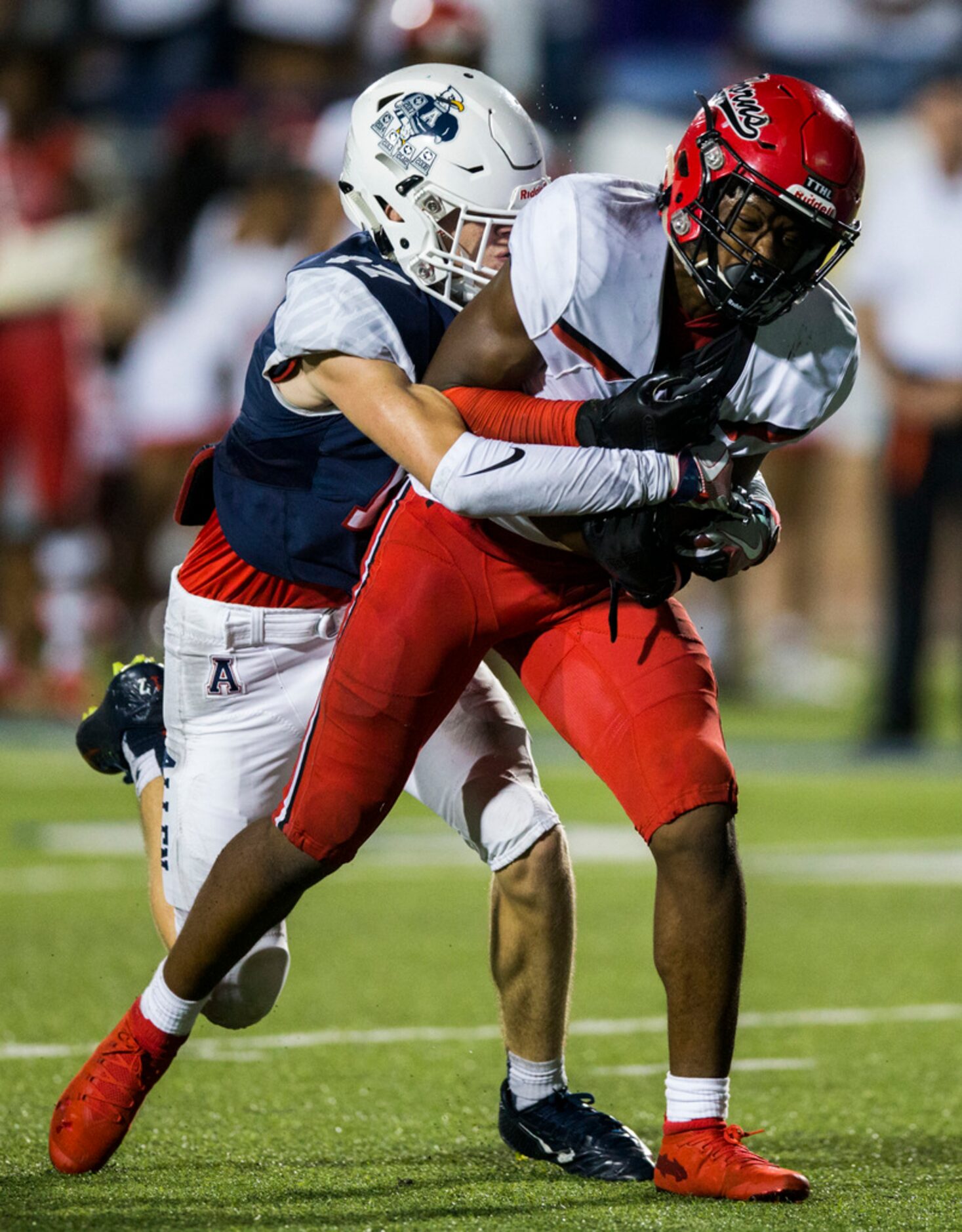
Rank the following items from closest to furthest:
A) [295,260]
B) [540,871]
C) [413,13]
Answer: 1. [540,871]
2. [413,13]
3. [295,260]

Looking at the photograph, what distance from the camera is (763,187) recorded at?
3.19 m

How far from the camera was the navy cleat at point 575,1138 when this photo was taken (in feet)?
11.3

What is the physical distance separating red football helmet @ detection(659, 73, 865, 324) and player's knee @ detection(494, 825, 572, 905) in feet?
3.06

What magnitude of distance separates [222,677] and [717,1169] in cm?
121

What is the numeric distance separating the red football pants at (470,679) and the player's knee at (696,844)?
21 millimetres

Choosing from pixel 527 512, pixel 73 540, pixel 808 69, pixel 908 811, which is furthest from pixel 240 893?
pixel 808 69

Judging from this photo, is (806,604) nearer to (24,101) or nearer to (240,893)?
(24,101)

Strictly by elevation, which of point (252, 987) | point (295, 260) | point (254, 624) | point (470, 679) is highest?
point (470, 679)

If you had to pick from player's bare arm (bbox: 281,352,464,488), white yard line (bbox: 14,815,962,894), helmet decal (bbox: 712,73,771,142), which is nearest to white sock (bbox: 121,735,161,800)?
player's bare arm (bbox: 281,352,464,488)

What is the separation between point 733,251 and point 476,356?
42 centimetres

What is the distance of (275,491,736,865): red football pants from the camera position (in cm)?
330

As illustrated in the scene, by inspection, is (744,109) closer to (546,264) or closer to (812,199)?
(812,199)

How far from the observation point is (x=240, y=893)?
338 centimetres

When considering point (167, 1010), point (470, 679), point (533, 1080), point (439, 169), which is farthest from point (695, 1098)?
point (439, 169)
